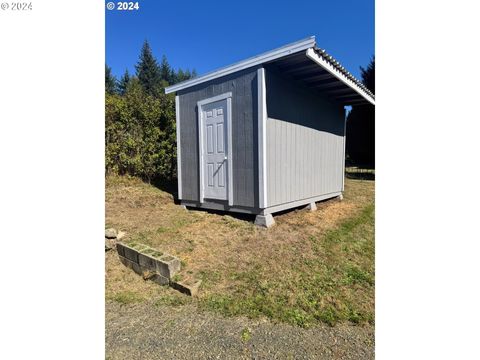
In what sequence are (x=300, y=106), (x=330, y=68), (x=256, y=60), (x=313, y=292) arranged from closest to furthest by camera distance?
(x=313, y=292)
(x=256, y=60)
(x=330, y=68)
(x=300, y=106)

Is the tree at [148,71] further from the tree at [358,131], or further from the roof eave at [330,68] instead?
the tree at [358,131]

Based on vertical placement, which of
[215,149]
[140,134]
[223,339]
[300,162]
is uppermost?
[140,134]

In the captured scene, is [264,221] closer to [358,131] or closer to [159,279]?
[159,279]

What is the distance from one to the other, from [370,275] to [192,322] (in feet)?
5.14

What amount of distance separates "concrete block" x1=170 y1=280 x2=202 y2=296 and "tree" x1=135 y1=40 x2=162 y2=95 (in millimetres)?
2121

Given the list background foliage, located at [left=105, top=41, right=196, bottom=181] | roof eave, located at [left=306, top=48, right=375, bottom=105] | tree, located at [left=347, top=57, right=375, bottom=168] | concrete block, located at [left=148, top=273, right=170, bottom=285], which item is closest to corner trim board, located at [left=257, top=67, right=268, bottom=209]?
roof eave, located at [left=306, top=48, right=375, bottom=105]

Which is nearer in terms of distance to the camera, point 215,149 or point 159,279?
point 159,279

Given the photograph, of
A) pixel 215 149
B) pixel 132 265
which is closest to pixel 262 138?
pixel 215 149

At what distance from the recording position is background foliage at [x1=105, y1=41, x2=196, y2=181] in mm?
5348

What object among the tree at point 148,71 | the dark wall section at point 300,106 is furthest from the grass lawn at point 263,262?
the tree at point 148,71

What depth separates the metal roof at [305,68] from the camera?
2896 millimetres

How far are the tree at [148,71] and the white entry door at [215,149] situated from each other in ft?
3.19

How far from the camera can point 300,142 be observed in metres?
4.12

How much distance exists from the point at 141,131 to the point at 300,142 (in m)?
3.82
